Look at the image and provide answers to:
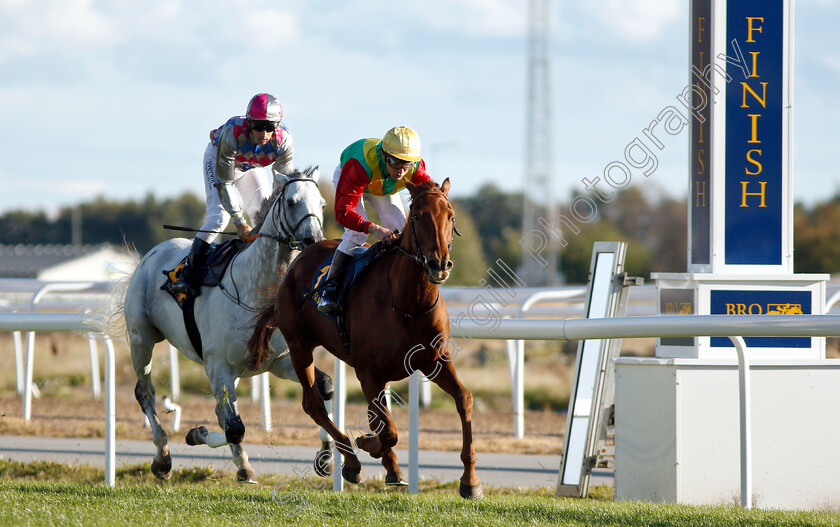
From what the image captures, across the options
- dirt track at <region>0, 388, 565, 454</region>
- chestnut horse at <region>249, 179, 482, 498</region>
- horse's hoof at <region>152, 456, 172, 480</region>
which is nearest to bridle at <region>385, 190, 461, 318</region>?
chestnut horse at <region>249, 179, 482, 498</region>

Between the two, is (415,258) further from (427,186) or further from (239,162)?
Result: (239,162)

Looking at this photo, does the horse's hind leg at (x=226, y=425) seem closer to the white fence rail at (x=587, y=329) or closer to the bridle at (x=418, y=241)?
the white fence rail at (x=587, y=329)

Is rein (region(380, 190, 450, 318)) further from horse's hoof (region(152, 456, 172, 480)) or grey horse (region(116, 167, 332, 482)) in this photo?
horse's hoof (region(152, 456, 172, 480))

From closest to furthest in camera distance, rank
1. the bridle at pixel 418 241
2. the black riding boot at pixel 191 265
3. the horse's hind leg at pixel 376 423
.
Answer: the bridle at pixel 418 241
the horse's hind leg at pixel 376 423
the black riding boot at pixel 191 265

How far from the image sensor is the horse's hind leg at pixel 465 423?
13.4ft

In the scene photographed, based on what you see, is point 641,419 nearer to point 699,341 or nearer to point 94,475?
point 699,341

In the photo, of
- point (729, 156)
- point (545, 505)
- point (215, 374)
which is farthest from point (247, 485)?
point (729, 156)

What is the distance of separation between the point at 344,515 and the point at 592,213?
230cm

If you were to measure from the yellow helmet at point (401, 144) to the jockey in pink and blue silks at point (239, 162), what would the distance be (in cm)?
133

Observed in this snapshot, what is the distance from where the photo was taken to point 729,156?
5461 mm

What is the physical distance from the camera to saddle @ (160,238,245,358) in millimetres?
5688

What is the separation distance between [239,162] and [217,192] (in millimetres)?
Answer: 246

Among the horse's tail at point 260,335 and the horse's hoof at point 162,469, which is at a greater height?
the horse's tail at point 260,335

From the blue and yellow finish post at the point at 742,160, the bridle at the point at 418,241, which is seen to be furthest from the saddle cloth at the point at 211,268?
the blue and yellow finish post at the point at 742,160
